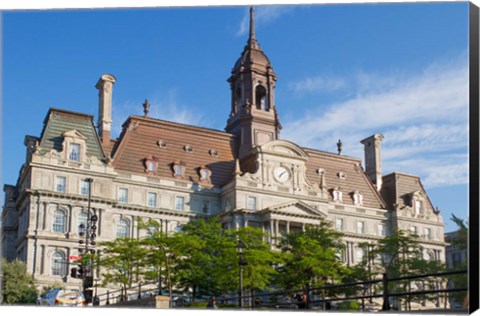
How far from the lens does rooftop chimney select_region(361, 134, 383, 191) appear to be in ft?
250

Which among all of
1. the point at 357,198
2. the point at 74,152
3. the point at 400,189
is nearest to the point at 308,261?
the point at 74,152

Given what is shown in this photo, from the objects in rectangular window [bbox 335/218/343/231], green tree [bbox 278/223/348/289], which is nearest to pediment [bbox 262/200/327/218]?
rectangular window [bbox 335/218/343/231]

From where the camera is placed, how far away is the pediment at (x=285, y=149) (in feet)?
212

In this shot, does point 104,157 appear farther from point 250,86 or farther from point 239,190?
point 250,86

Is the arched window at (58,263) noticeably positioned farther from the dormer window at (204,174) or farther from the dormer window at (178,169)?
the dormer window at (204,174)

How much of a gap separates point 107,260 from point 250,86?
2740 centimetres

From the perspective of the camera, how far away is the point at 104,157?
2350 inches

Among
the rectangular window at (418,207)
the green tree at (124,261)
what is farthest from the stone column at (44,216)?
the rectangular window at (418,207)

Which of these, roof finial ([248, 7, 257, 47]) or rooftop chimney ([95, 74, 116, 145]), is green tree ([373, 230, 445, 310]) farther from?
rooftop chimney ([95, 74, 116, 145])

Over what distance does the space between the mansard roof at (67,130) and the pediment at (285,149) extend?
1348 centimetres

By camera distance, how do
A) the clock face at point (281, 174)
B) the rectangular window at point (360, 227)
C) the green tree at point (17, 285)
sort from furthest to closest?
1. the rectangular window at point (360, 227)
2. the clock face at point (281, 174)
3. the green tree at point (17, 285)

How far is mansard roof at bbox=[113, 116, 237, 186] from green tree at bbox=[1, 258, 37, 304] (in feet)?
40.1

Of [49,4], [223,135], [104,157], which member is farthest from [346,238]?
[49,4]

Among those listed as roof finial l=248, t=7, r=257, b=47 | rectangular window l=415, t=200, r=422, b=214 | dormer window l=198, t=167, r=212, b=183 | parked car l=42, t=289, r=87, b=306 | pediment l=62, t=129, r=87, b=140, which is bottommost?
parked car l=42, t=289, r=87, b=306
